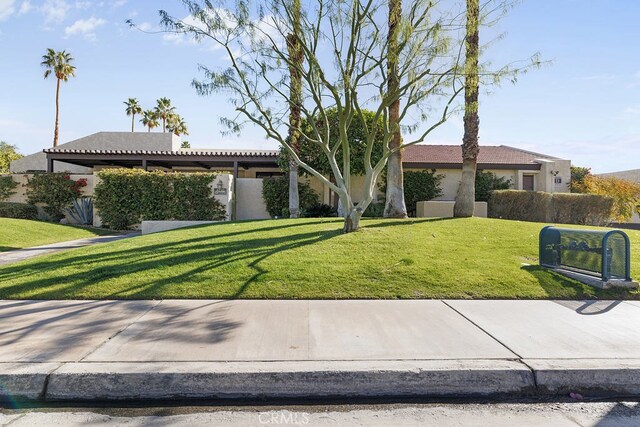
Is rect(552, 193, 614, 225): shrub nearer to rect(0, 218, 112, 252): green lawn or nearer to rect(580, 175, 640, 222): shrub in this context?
rect(580, 175, 640, 222): shrub

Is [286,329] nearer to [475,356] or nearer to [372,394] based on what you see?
[372,394]

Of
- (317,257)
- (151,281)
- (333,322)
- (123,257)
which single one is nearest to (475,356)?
(333,322)

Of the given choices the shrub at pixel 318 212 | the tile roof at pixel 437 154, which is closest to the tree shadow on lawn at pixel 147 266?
the shrub at pixel 318 212

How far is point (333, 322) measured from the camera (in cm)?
520

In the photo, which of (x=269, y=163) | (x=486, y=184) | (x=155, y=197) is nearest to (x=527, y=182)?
(x=486, y=184)

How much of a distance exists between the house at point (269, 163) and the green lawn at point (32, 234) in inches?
224

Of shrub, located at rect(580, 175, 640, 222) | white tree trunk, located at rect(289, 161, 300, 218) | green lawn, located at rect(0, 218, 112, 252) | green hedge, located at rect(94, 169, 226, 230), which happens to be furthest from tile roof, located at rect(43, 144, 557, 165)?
green lawn, located at rect(0, 218, 112, 252)

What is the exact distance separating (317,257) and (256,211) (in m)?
13.0

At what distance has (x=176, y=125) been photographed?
173 ft

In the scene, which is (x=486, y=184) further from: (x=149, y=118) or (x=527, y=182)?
(x=149, y=118)

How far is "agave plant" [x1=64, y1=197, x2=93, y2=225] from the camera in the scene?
19.8 metres

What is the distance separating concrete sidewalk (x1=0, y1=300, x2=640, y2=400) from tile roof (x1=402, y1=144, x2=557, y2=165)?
57.6 feet

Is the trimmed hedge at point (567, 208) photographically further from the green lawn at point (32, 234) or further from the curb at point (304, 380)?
the green lawn at point (32, 234)

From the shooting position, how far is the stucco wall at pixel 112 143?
29969 mm
